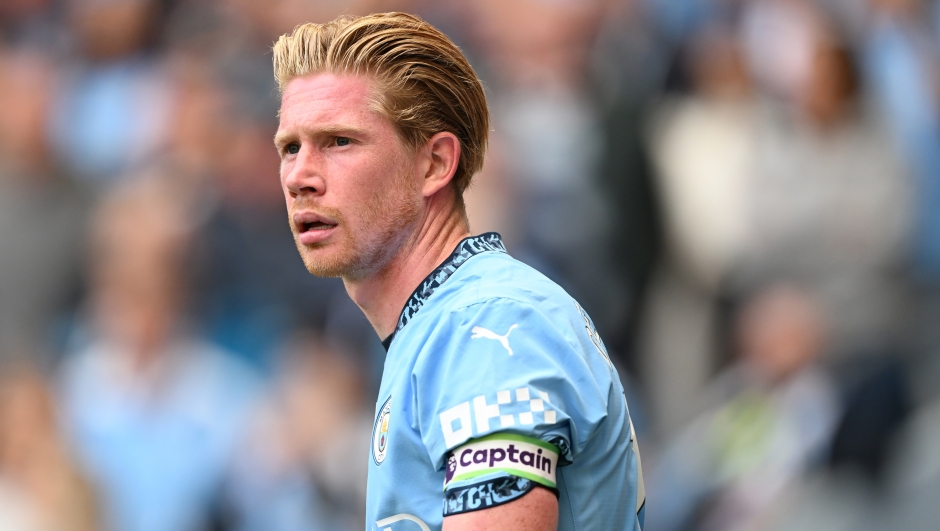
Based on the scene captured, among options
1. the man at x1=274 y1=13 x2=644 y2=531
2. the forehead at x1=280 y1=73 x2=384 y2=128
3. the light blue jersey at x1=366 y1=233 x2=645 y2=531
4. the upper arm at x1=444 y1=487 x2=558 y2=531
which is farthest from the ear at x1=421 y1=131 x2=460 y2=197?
the upper arm at x1=444 y1=487 x2=558 y2=531

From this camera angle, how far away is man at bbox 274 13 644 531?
2.14 m

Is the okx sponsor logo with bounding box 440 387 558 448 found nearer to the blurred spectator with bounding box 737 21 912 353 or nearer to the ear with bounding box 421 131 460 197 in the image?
the ear with bounding box 421 131 460 197

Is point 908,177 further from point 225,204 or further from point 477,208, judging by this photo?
point 225,204

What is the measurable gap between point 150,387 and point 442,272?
Answer: 4945mm

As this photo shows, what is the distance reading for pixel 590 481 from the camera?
2.31m

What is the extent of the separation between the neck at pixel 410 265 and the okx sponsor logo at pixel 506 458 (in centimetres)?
66

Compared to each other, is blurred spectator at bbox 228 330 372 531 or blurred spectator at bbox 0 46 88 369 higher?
blurred spectator at bbox 0 46 88 369

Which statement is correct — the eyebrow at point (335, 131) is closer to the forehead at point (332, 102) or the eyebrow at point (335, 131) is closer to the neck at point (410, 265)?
the forehead at point (332, 102)

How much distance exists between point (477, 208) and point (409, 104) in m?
4.16

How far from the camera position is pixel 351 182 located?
271 centimetres

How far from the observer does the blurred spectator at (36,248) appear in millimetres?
7613

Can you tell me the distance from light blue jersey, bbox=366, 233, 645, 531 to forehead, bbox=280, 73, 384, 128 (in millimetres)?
471

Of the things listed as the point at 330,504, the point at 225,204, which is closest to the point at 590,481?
the point at 330,504

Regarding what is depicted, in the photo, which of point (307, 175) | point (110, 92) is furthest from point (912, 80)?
point (110, 92)
